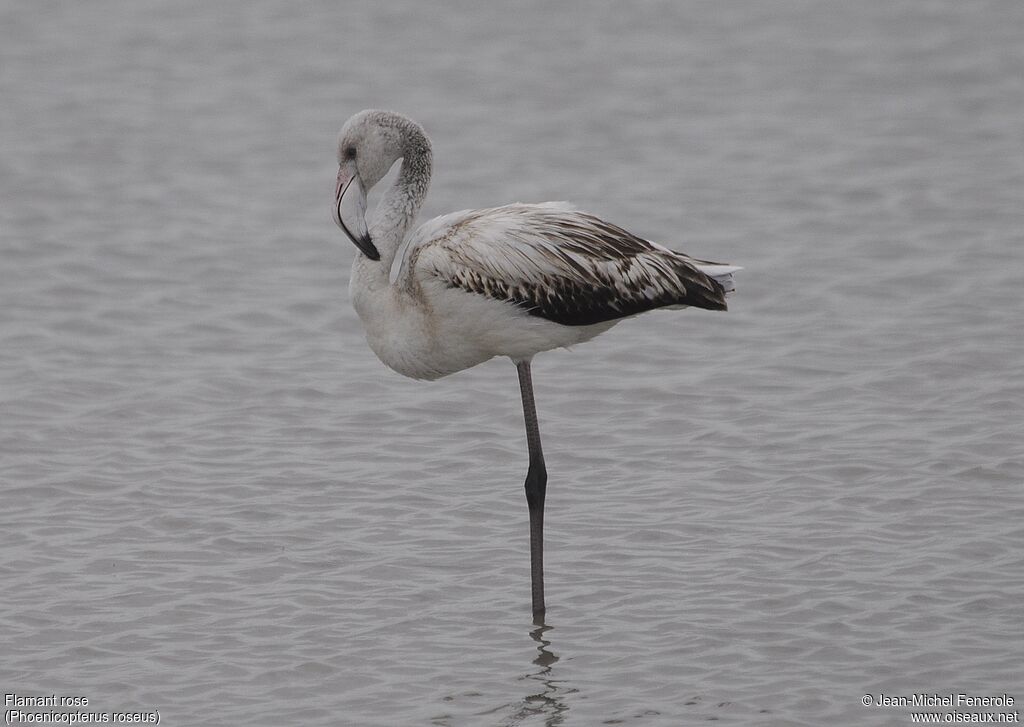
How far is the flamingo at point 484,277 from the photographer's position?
8367 millimetres

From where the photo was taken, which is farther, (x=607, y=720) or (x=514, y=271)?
(x=514, y=271)

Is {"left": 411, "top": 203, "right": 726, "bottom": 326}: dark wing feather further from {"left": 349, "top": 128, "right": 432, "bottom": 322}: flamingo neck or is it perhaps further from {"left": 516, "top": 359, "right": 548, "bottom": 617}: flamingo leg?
{"left": 516, "top": 359, "right": 548, "bottom": 617}: flamingo leg

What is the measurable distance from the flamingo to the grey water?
38.0 inches

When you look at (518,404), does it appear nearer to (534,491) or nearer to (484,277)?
(534,491)

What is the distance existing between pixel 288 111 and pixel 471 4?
13.9 ft

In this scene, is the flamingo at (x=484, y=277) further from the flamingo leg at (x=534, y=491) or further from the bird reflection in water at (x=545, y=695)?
the bird reflection in water at (x=545, y=695)

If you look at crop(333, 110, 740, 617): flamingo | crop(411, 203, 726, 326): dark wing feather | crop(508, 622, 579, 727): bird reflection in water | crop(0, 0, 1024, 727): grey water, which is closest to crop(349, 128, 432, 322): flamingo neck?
crop(333, 110, 740, 617): flamingo

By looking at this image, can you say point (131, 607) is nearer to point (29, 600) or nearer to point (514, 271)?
point (29, 600)

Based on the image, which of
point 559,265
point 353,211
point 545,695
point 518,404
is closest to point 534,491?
point 559,265

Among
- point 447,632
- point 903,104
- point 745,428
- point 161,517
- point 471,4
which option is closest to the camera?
point 447,632

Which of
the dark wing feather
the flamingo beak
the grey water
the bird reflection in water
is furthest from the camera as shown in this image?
the flamingo beak

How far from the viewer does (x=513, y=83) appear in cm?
1922

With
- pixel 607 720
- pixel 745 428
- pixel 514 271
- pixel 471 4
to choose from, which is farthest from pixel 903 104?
pixel 607 720

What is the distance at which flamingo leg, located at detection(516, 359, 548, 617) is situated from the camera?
27.7 ft
